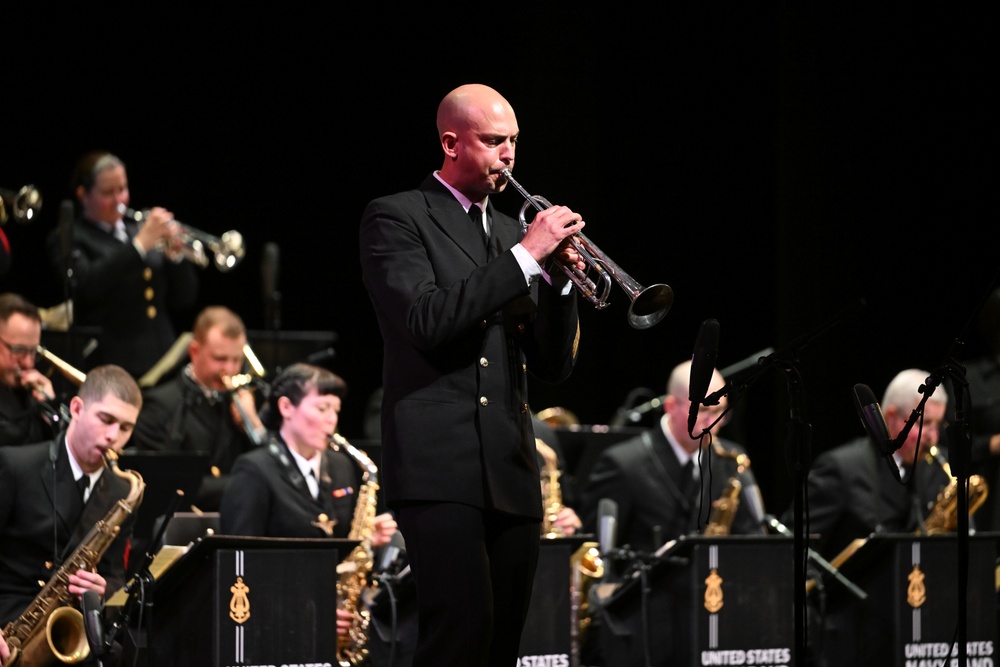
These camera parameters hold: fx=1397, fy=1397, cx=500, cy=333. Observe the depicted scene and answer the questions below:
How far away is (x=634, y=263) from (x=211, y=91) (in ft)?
9.07

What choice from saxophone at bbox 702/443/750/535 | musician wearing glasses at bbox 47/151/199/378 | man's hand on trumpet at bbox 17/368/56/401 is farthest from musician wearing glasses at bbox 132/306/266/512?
saxophone at bbox 702/443/750/535

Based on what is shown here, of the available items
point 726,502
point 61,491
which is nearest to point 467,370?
point 61,491

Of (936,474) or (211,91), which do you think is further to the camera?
(211,91)

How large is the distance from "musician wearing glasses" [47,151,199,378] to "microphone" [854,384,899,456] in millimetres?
3814

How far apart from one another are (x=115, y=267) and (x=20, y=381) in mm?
1102

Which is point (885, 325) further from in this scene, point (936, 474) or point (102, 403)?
point (102, 403)

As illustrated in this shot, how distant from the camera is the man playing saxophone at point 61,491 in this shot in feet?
16.1

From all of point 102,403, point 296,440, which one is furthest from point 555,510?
point 102,403

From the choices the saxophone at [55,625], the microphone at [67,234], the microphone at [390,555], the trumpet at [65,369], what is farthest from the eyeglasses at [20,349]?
the microphone at [390,555]

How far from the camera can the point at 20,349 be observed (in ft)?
18.7

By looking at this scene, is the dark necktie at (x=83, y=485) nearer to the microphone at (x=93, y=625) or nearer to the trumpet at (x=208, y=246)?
the microphone at (x=93, y=625)

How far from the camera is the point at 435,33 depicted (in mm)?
8695

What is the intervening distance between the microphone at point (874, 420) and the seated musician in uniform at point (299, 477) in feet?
7.45

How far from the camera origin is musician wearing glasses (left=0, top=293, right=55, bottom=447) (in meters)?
5.66
